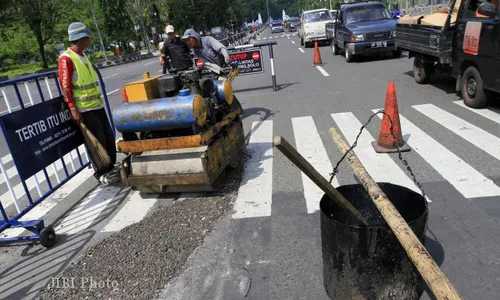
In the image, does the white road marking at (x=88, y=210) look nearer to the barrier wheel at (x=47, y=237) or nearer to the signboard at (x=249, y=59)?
the barrier wheel at (x=47, y=237)

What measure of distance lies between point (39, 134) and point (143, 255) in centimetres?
201

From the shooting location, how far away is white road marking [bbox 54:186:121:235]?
4.55 m

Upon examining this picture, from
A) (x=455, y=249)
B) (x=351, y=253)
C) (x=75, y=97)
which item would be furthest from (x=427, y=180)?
(x=75, y=97)

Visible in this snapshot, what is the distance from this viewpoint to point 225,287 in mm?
3197

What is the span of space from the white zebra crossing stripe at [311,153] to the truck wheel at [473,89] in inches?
112

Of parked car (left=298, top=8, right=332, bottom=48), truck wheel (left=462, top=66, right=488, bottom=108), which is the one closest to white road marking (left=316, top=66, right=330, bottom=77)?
truck wheel (left=462, top=66, right=488, bottom=108)

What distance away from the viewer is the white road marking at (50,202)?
4602 mm

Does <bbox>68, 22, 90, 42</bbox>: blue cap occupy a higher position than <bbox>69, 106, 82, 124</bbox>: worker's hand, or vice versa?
<bbox>68, 22, 90, 42</bbox>: blue cap

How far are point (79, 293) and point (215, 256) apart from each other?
116 centimetres

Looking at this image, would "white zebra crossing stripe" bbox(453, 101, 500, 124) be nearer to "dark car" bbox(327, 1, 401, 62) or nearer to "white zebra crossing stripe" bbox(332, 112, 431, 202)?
"white zebra crossing stripe" bbox(332, 112, 431, 202)

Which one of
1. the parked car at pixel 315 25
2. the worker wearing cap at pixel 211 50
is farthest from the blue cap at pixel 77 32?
the parked car at pixel 315 25

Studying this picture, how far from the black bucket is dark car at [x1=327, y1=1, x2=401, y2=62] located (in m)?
11.7

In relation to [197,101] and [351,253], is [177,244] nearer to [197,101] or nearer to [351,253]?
[197,101]

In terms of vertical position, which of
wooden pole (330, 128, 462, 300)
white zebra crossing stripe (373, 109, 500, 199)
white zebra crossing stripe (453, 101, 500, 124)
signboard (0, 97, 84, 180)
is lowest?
white zebra crossing stripe (453, 101, 500, 124)
